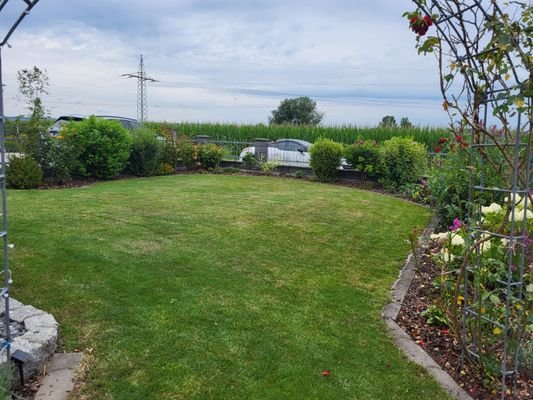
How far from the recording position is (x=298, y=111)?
44469 millimetres

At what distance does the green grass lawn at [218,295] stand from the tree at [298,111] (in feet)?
124

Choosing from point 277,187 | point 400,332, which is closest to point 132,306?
point 400,332

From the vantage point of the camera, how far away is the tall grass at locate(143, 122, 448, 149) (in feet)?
55.3

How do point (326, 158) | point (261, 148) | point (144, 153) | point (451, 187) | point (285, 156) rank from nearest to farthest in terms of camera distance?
point (451, 187) < point (326, 158) < point (144, 153) < point (285, 156) < point (261, 148)

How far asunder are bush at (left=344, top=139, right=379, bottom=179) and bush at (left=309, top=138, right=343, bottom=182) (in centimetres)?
28

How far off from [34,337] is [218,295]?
4.61 ft

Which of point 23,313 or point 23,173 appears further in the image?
point 23,173

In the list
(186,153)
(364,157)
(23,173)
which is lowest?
(23,173)

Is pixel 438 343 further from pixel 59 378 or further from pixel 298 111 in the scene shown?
pixel 298 111

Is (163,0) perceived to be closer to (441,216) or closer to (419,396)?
(441,216)

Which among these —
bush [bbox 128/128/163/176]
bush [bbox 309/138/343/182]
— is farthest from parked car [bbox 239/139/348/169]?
bush [bbox 128/128/163/176]

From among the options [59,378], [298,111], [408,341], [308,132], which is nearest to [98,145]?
[59,378]

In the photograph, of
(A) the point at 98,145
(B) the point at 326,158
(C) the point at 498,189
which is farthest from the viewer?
(B) the point at 326,158

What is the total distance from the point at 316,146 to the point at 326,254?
265 inches
